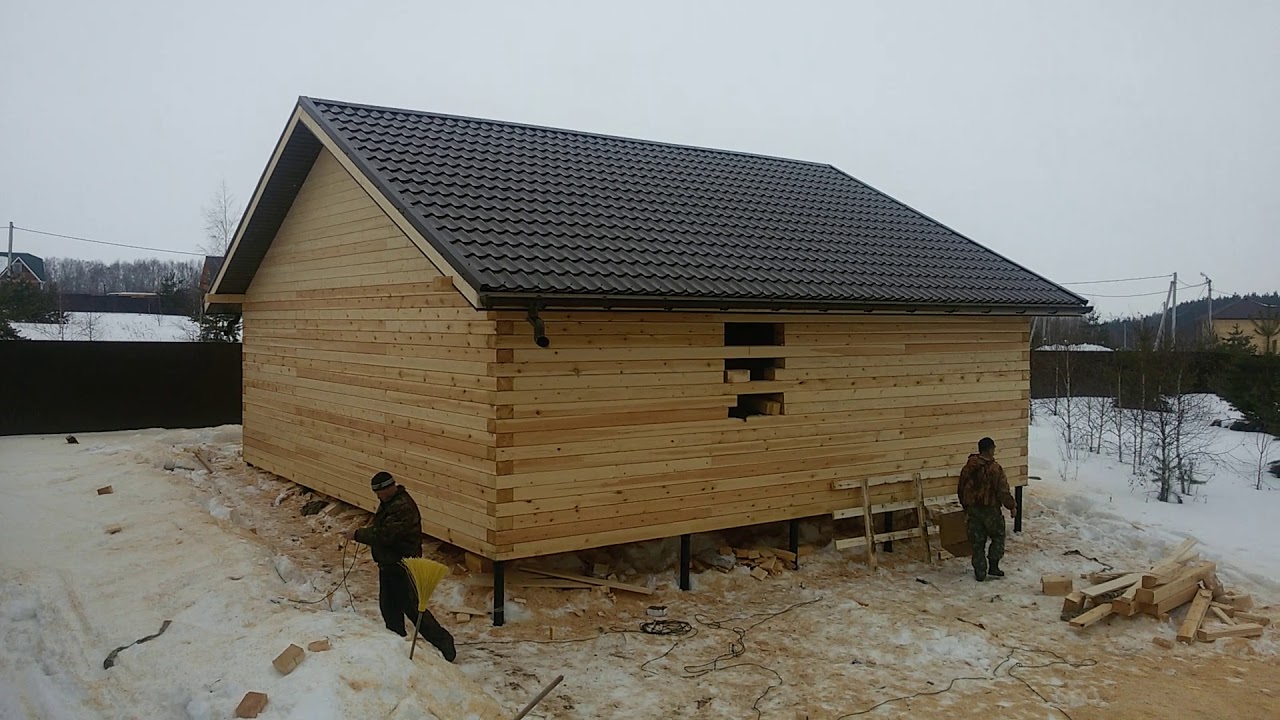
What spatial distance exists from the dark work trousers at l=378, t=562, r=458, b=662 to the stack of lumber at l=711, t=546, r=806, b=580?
383cm

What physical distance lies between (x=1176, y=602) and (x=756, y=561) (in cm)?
449

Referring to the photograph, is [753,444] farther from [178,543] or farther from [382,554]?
[178,543]

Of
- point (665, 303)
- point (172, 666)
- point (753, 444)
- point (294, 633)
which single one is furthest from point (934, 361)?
point (172, 666)

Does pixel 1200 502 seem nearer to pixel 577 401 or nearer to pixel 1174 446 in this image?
pixel 1174 446

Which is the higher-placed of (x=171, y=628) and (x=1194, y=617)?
(x=171, y=628)

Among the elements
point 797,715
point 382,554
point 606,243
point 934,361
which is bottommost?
point 797,715

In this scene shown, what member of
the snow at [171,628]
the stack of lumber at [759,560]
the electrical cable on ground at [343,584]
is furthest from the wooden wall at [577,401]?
the snow at [171,628]

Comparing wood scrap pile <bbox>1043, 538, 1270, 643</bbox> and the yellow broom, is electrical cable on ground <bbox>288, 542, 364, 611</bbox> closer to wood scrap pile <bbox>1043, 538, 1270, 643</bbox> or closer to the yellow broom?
the yellow broom

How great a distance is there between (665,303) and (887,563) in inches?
194

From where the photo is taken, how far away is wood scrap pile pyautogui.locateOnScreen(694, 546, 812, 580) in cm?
1019

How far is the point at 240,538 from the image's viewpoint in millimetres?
9992

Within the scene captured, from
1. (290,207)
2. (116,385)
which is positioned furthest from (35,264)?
(290,207)

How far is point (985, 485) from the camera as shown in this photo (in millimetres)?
10219

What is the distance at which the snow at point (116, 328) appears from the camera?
24766mm
